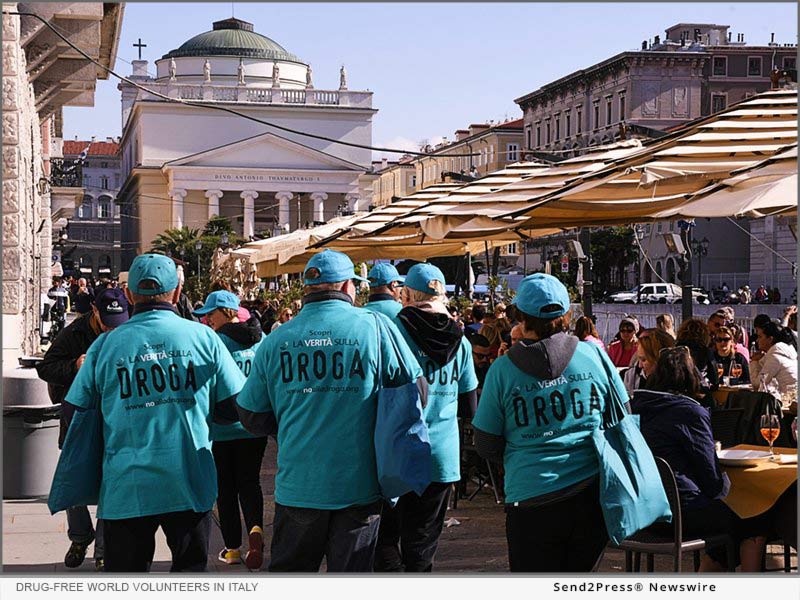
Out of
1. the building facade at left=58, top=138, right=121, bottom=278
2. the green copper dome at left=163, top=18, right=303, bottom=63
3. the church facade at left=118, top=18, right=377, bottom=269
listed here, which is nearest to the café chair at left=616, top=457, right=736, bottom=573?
the church facade at left=118, top=18, right=377, bottom=269

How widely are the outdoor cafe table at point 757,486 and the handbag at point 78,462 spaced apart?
301cm

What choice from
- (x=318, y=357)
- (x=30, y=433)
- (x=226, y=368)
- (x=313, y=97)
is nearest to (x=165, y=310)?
(x=226, y=368)

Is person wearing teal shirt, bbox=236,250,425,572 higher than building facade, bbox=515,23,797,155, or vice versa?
building facade, bbox=515,23,797,155

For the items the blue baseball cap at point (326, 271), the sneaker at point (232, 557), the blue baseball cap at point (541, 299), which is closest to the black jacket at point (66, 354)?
the sneaker at point (232, 557)

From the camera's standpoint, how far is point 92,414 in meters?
4.99

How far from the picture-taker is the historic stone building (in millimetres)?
12648

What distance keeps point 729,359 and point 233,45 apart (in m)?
101

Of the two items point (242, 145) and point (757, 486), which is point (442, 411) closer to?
point (757, 486)

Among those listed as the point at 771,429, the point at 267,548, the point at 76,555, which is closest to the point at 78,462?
the point at 76,555

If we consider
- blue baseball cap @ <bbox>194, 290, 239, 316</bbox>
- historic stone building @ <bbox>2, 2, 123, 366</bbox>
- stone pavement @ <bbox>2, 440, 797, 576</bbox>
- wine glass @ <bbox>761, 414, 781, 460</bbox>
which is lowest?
stone pavement @ <bbox>2, 440, 797, 576</bbox>

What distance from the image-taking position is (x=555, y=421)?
485 cm

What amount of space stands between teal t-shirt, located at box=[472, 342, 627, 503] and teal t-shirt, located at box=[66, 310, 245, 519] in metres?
1.19

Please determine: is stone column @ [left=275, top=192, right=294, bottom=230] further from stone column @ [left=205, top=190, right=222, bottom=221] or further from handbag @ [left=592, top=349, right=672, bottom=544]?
handbag @ [left=592, top=349, right=672, bottom=544]

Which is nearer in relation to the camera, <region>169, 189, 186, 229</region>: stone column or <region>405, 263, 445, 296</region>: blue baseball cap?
<region>405, 263, 445, 296</region>: blue baseball cap
